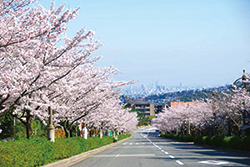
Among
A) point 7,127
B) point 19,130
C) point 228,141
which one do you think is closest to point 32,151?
point 228,141

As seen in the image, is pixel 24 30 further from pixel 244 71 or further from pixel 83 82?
pixel 244 71

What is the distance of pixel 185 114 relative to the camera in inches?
2613

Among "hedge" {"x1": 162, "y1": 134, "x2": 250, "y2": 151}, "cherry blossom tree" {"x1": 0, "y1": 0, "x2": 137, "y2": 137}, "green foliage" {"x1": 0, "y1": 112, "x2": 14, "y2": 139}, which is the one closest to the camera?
"cherry blossom tree" {"x1": 0, "y1": 0, "x2": 137, "y2": 137}

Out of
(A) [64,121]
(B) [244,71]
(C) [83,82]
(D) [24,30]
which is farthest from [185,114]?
(D) [24,30]

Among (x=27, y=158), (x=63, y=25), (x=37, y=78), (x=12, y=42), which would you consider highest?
(x=63, y=25)

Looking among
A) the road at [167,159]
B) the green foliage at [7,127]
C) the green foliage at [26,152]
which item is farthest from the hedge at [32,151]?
the green foliage at [7,127]

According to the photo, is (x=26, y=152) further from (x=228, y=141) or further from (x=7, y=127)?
(x=7, y=127)

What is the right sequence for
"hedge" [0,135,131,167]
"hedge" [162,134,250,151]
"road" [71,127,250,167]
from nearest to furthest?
1. "hedge" [0,135,131,167]
2. "road" [71,127,250,167]
3. "hedge" [162,134,250,151]

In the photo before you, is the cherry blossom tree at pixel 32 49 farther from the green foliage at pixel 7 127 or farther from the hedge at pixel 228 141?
the green foliage at pixel 7 127

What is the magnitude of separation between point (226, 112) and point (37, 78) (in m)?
33.6

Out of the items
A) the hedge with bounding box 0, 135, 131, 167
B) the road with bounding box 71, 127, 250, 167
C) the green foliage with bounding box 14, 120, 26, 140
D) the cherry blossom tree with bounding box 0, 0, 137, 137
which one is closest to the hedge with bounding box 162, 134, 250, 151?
the road with bounding box 71, 127, 250, 167

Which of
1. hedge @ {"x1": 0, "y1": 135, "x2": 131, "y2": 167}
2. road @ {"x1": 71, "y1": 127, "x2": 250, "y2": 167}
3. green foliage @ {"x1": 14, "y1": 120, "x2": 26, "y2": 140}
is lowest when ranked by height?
road @ {"x1": 71, "y1": 127, "x2": 250, "y2": 167}

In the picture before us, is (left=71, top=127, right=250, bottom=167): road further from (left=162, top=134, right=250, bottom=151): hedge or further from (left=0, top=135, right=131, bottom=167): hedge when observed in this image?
(left=0, top=135, right=131, bottom=167): hedge

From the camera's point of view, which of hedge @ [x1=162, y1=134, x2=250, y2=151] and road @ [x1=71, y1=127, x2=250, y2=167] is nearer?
road @ [x1=71, y1=127, x2=250, y2=167]
